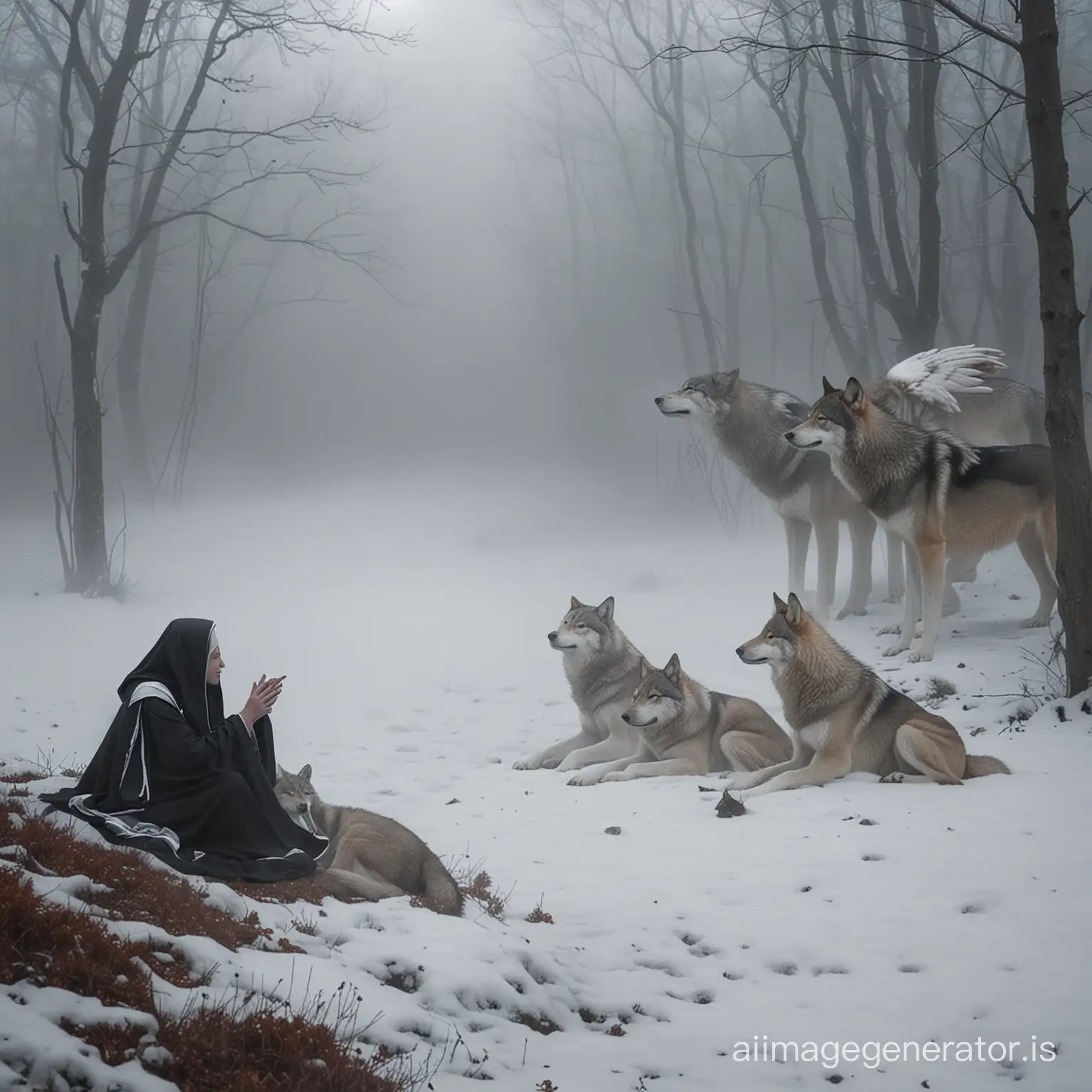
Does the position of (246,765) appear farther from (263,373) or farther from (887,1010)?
(263,373)

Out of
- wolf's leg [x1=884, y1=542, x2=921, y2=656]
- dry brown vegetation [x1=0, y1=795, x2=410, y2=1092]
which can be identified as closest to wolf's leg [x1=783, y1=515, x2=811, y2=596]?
wolf's leg [x1=884, y1=542, x2=921, y2=656]

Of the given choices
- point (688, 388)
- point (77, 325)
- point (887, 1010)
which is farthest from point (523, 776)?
point (77, 325)

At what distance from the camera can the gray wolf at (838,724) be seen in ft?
18.9

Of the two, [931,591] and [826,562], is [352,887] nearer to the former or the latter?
[931,591]

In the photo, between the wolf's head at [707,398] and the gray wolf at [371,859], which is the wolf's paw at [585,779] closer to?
the gray wolf at [371,859]

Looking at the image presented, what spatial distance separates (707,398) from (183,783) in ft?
22.5

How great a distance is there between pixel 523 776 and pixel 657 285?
31.4 meters

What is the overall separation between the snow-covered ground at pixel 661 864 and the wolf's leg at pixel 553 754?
6.7 inches

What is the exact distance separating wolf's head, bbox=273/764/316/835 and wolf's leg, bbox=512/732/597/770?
226cm

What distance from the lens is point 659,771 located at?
6500 millimetres

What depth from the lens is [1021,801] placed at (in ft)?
17.2

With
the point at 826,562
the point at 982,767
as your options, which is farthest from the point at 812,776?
the point at 826,562

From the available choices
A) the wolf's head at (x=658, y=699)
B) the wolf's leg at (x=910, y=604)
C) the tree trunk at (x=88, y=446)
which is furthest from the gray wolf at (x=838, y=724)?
the tree trunk at (x=88, y=446)

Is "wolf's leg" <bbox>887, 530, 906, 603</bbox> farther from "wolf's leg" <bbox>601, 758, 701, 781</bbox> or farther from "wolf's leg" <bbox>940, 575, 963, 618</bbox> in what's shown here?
"wolf's leg" <bbox>601, 758, 701, 781</bbox>
